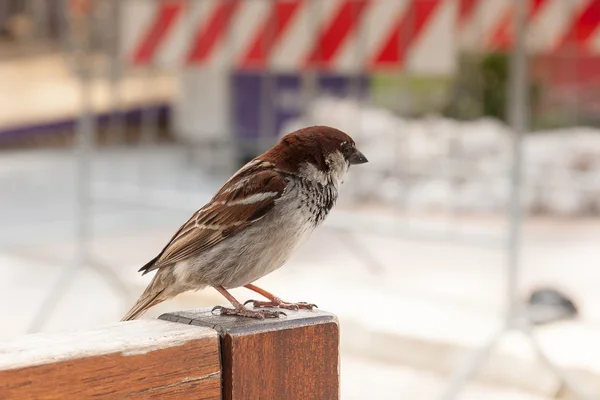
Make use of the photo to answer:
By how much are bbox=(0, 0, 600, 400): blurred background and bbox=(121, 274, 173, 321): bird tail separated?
2353 millimetres

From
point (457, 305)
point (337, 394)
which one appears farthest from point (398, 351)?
point (337, 394)

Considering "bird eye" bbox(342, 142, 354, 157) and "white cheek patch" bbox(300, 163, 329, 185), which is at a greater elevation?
"bird eye" bbox(342, 142, 354, 157)

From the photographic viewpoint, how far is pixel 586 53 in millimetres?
8055

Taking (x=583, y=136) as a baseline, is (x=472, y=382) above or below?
below

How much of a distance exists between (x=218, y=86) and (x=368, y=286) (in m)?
4.78

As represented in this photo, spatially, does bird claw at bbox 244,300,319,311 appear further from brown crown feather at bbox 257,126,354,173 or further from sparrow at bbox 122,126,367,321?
brown crown feather at bbox 257,126,354,173

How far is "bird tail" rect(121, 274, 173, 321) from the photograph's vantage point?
2061 millimetres

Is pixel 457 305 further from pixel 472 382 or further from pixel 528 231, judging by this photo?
pixel 528 231

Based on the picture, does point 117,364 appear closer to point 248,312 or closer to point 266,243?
point 248,312

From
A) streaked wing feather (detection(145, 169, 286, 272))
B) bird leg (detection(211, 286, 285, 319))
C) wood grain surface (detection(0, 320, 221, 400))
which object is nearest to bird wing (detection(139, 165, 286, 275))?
streaked wing feather (detection(145, 169, 286, 272))

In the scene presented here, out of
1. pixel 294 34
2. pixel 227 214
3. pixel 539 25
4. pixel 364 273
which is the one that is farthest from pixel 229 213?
pixel 539 25

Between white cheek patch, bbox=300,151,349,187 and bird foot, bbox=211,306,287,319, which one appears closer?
bird foot, bbox=211,306,287,319

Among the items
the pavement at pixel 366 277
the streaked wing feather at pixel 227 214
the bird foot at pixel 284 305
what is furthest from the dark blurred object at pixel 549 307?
the bird foot at pixel 284 305

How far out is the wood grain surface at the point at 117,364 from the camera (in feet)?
4.66
